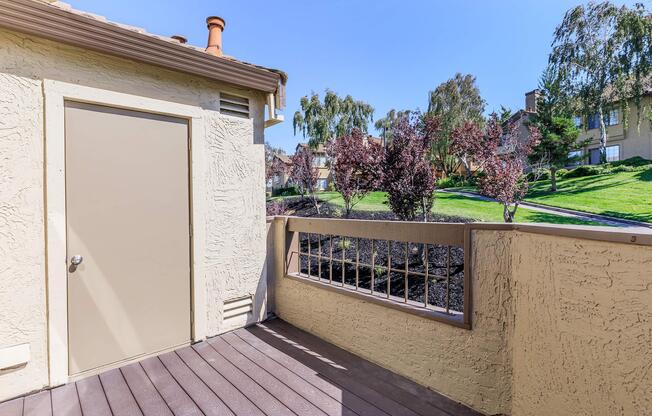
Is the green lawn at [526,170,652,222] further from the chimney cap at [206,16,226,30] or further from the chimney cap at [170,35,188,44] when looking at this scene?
the chimney cap at [170,35,188,44]

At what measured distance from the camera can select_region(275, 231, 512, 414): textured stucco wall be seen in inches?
83.4

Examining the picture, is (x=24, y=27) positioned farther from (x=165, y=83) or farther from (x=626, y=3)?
(x=626, y=3)

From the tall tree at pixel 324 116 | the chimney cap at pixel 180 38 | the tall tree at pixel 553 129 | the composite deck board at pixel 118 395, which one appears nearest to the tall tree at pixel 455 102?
the tall tree at pixel 553 129

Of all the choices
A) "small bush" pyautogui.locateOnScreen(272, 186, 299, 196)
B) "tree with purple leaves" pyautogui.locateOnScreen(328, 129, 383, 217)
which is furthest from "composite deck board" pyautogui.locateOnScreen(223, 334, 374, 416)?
"small bush" pyautogui.locateOnScreen(272, 186, 299, 196)

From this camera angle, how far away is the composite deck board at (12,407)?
229cm

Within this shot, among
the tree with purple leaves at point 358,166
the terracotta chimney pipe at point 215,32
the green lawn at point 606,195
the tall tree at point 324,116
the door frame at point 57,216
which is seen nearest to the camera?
the door frame at point 57,216

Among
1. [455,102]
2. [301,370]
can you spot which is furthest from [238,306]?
[455,102]

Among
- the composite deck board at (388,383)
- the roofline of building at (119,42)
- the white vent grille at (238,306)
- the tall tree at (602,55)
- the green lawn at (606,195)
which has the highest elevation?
the tall tree at (602,55)

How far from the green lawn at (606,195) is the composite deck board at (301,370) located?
12.3 meters

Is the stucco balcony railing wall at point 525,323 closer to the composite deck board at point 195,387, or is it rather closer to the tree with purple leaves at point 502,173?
the composite deck board at point 195,387

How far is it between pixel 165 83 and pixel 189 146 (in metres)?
0.66

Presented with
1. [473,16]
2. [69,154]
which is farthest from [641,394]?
[473,16]

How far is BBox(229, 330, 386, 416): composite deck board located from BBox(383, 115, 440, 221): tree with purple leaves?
435cm

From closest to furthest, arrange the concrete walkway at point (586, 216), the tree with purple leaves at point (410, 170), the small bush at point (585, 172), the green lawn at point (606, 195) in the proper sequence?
the tree with purple leaves at point (410, 170)
the concrete walkway at point (586, 216)
the green lawn at point (606, 195)
the small bush at point (585, 172)
